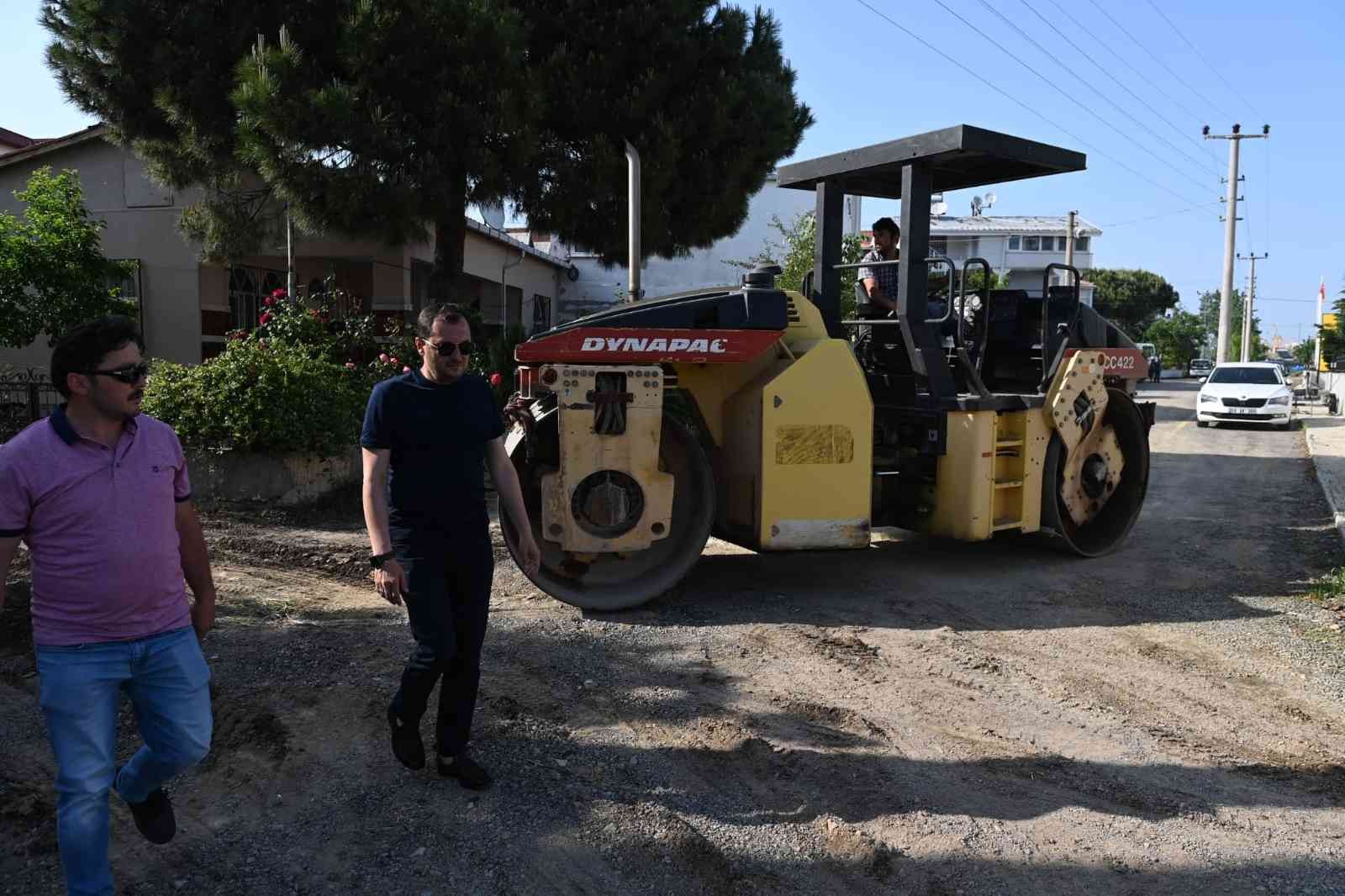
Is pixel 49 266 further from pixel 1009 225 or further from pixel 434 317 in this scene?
pixel 1009 225

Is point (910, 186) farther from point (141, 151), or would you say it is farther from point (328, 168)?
point (141, 151)

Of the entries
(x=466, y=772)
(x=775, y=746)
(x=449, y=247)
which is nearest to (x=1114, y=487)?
(x=775, y=746)

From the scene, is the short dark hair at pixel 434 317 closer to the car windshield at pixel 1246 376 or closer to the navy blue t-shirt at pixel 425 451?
the navy blue t-shirt at pixel 425 451

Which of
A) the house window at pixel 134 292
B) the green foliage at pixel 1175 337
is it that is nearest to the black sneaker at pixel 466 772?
the house window at pixel 134 292

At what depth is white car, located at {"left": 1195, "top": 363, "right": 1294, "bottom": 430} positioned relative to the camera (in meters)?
20.8

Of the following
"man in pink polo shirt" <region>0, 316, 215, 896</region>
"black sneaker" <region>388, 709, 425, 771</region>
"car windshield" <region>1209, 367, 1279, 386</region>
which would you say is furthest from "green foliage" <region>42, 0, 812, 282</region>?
"car windshield" <region>1209, 367, 1279, 386</region>

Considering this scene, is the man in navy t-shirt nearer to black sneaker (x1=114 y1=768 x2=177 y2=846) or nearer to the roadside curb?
black sneaker (x1=114 y1=768 x2=177 y2=846)

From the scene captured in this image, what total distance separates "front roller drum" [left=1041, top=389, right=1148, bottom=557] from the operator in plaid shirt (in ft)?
6.10

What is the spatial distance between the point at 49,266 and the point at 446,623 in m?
10.6

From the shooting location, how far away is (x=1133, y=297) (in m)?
69.6

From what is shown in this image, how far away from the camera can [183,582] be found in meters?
3.05

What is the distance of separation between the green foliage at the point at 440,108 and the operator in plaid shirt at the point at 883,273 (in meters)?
4.79

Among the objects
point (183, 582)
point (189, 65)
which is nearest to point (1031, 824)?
point (183, 582)

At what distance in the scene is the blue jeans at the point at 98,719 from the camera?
2.72 metres
